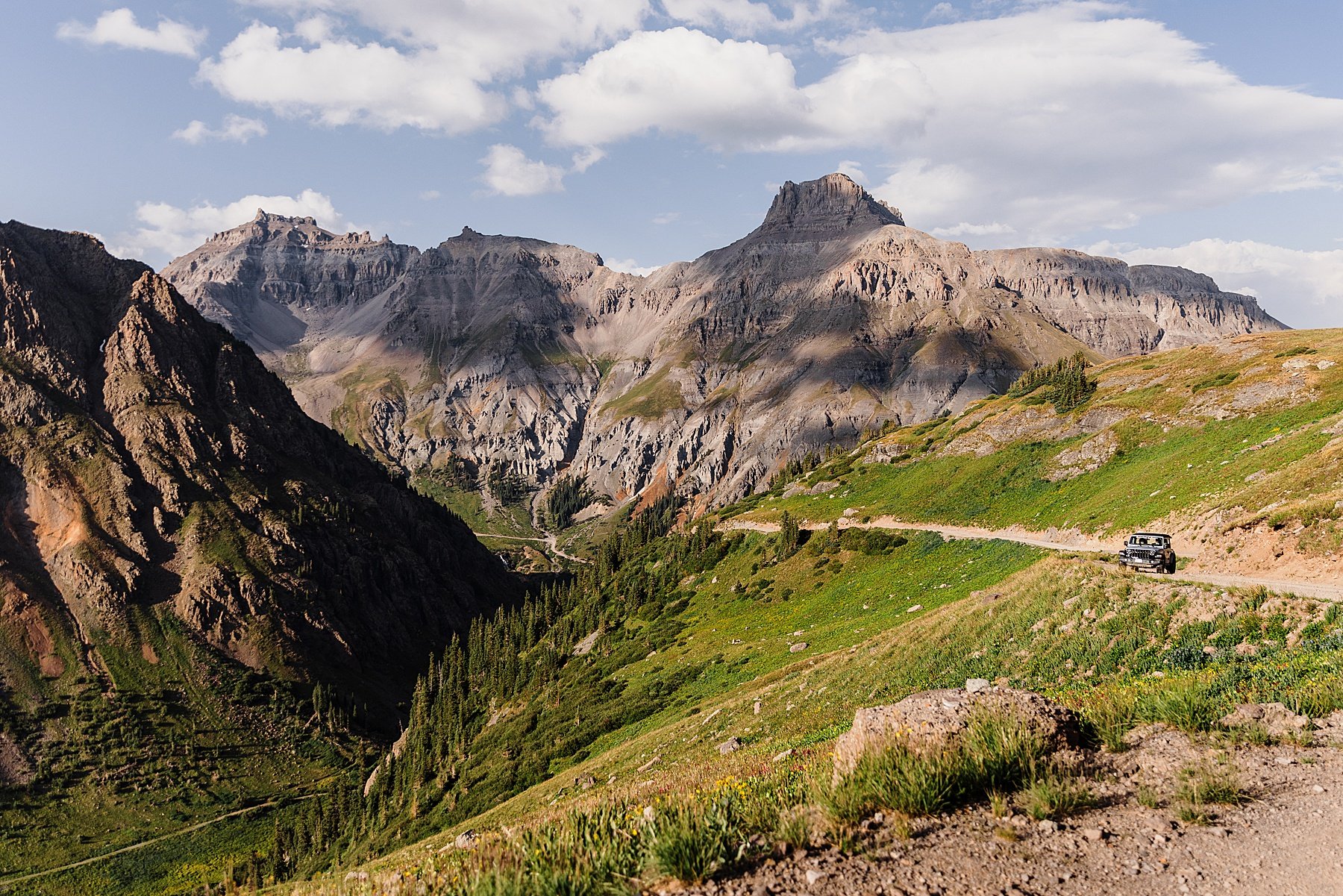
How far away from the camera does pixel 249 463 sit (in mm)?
163000

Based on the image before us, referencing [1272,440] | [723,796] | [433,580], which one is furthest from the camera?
[433,580]

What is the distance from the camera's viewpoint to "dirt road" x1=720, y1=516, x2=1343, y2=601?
24219mm

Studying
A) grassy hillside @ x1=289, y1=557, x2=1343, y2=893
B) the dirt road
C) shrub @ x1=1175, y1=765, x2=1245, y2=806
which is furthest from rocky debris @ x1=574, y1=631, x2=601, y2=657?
shrub @ x1=1175, y1=765, x2=1245, y2=806

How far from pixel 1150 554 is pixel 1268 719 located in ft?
89.1

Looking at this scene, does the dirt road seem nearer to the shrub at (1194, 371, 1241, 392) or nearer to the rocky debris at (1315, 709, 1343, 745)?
the rocky debris at (1315, 709, 1343, 745)

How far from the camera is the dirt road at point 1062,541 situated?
79.5ft

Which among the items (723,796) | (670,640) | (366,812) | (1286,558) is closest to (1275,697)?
(723,796)

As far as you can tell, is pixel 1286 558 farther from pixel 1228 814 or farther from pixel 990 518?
pixel 990 518

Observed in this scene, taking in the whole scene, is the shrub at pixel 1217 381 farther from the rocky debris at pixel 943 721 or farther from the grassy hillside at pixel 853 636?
the rocky debris at pixel 943 721

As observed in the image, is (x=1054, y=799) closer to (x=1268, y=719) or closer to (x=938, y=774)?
(x=938, y=774)

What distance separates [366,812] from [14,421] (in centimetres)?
12205

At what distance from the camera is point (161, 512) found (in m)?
140

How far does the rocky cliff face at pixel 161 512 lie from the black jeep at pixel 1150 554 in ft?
473

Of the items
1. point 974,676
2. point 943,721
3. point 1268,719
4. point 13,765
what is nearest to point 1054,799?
point 943,721
